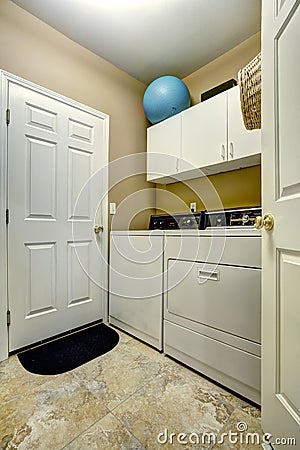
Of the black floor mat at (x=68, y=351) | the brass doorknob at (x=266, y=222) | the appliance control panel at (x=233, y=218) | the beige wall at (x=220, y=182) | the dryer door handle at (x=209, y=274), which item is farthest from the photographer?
the beige wall at (x=220, y=182)

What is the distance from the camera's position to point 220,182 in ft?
7.27

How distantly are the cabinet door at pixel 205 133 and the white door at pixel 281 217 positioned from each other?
0.93 meters

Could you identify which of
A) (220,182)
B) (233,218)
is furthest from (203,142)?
(233,218)

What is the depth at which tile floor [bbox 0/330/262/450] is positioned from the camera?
99 centimetres

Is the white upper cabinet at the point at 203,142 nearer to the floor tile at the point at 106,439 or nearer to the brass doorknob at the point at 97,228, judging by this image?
the brass doorknob at the point at 97,228

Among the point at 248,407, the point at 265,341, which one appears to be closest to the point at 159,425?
the point at 248,407

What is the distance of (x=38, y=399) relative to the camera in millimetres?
1230

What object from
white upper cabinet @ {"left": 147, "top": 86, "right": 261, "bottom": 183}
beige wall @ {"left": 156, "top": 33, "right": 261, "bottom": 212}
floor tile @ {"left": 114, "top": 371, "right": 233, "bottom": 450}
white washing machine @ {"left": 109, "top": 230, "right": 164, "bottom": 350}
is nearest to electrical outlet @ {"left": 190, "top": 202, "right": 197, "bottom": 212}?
beige wall @ {"left": 156, "top": 33, "right": 261, "bottom": 212}

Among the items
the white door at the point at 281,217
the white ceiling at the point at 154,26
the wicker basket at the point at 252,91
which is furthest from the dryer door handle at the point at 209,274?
the white ceiling at the point at 154,26

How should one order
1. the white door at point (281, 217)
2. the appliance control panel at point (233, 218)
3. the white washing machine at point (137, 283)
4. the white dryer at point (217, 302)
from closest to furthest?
the white door at point (281, 217) < the white dryer at point (217, 302) < the appliance control panel at point (233, 218) < the white washing machine at point (137, 283)

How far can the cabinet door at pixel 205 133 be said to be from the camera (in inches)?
73.8

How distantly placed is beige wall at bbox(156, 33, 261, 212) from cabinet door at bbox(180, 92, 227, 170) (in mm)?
316

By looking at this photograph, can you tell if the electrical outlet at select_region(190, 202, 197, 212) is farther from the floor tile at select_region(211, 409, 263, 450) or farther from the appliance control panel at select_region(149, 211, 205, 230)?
the floor tile at select_region(211, 409, 263, 450)

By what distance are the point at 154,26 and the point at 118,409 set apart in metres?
2.68
